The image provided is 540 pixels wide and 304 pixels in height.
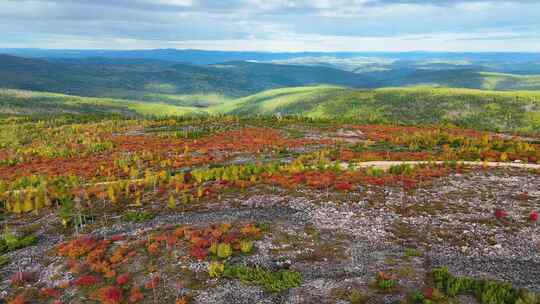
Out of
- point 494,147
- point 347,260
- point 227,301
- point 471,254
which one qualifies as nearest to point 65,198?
point 227,301

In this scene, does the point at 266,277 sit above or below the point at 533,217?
below

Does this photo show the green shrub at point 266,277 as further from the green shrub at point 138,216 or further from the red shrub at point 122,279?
the green shrub at point 138,216

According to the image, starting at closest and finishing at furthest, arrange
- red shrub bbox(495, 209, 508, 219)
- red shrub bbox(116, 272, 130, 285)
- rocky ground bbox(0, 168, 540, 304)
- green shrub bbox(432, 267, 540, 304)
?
green shrub bbox(432, 267, 540, 304), rocky ground bbox(0, 168, 540, 304), red shrub bbox(116, 272, 130, 285), red shrub bbox(495, 209, 508, 219)

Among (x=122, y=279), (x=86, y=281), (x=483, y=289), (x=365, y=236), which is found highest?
(x=483, y=289)

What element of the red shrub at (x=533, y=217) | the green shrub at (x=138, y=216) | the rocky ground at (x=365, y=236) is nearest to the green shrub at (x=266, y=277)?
the rocky ground at (x=365, y=236)

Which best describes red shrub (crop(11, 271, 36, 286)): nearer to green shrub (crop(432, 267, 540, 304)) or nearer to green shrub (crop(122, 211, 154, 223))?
green shrub (crop(122, 211, 154, 223))

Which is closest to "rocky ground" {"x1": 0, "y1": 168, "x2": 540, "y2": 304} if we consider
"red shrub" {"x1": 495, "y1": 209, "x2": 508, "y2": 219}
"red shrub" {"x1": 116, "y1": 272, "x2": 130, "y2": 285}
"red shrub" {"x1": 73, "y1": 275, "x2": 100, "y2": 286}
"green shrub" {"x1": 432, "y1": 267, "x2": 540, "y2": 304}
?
"red shrub" {"x1": 495, "y1": 209, "x2": 508, "y2": 219}

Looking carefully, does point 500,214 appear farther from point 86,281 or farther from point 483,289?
point 86,281

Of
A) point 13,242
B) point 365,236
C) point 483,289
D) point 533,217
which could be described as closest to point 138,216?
point 13,242

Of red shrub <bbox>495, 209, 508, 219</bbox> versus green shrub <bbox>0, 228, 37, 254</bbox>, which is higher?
red shrub <bbox>495, 209, 508, 219</bbox>

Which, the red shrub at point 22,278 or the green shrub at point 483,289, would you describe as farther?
the red shrub at point 22,278

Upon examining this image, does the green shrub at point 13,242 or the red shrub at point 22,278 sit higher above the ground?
the red shrub at point 22,278
